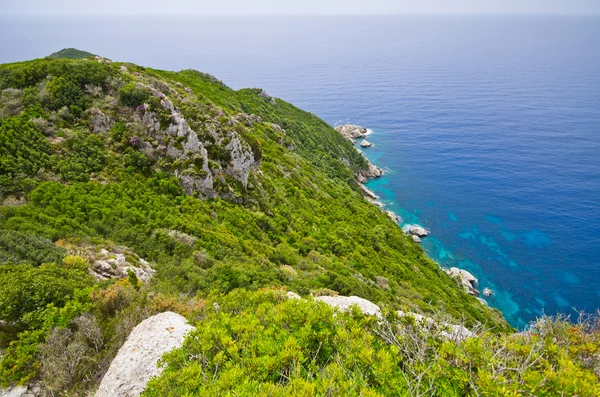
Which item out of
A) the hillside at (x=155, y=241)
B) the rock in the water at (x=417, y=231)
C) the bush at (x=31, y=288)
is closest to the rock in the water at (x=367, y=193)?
the rock in the water at (x=417, y=231)

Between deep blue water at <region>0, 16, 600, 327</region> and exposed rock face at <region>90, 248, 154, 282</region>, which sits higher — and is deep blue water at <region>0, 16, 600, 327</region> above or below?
above

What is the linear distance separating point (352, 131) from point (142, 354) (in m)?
107

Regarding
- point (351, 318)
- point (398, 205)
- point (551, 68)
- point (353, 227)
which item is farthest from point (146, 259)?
point (551, 68)

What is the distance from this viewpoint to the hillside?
9.73 meters

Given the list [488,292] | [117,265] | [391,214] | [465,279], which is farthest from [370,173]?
[117,265]

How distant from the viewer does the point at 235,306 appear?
12.2m

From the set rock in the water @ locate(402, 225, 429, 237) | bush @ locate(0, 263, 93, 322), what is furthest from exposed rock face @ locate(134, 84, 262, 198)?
rock in the water @ locate(402, 225, 429, 237)

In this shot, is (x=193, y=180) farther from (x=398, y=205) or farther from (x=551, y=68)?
(x=551, y=68)

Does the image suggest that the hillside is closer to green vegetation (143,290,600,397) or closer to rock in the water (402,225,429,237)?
green vegetation (143,290,600,397)

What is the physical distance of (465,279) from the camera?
1882 inches

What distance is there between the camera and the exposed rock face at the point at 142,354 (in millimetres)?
9047

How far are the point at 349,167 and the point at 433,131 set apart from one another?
48389 mm

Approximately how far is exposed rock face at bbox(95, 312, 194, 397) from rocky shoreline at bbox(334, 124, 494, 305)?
4553cm

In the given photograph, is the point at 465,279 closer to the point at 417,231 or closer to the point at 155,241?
the point at 417,231
